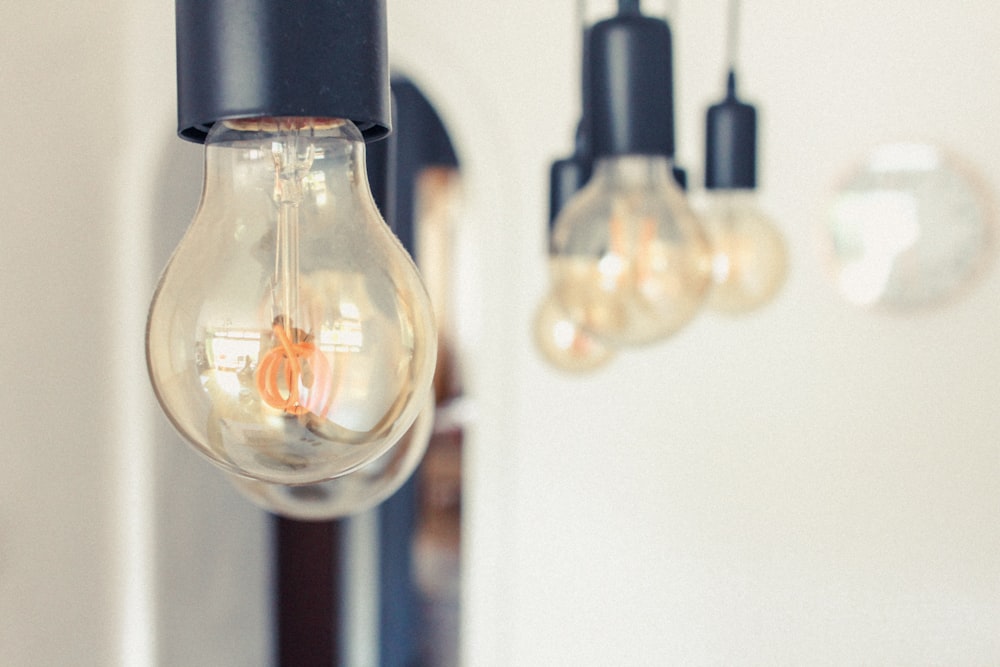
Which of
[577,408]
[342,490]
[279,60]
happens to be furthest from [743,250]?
[577,408]

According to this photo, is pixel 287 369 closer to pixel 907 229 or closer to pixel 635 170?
pixel 635 170

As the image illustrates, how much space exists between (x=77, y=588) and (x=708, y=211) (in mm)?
1607

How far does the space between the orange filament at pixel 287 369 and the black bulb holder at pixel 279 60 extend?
0.35ft

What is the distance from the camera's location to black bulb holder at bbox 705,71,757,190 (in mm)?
1343

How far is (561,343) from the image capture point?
65.8 inches

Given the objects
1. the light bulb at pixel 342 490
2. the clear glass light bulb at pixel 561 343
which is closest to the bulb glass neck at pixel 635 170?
the light bulb at pixel 342 490

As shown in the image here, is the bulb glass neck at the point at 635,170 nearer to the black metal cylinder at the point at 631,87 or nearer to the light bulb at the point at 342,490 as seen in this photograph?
the black metal cylinder at the point at 631,87

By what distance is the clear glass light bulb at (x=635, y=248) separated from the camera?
88 centimetres

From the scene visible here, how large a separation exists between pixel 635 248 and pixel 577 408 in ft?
5.97

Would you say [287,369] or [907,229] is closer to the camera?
[287,369]

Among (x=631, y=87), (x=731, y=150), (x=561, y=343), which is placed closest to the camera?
(x=631, y=87)

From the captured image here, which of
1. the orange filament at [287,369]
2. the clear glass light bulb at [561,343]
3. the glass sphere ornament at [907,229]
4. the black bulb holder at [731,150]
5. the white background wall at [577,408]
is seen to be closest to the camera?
the orange filament at [287,369]

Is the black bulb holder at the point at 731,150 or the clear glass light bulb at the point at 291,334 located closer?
the clear glass light bulb at the point at 291,334

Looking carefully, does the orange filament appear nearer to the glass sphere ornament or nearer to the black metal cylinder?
the black metal cylinder
